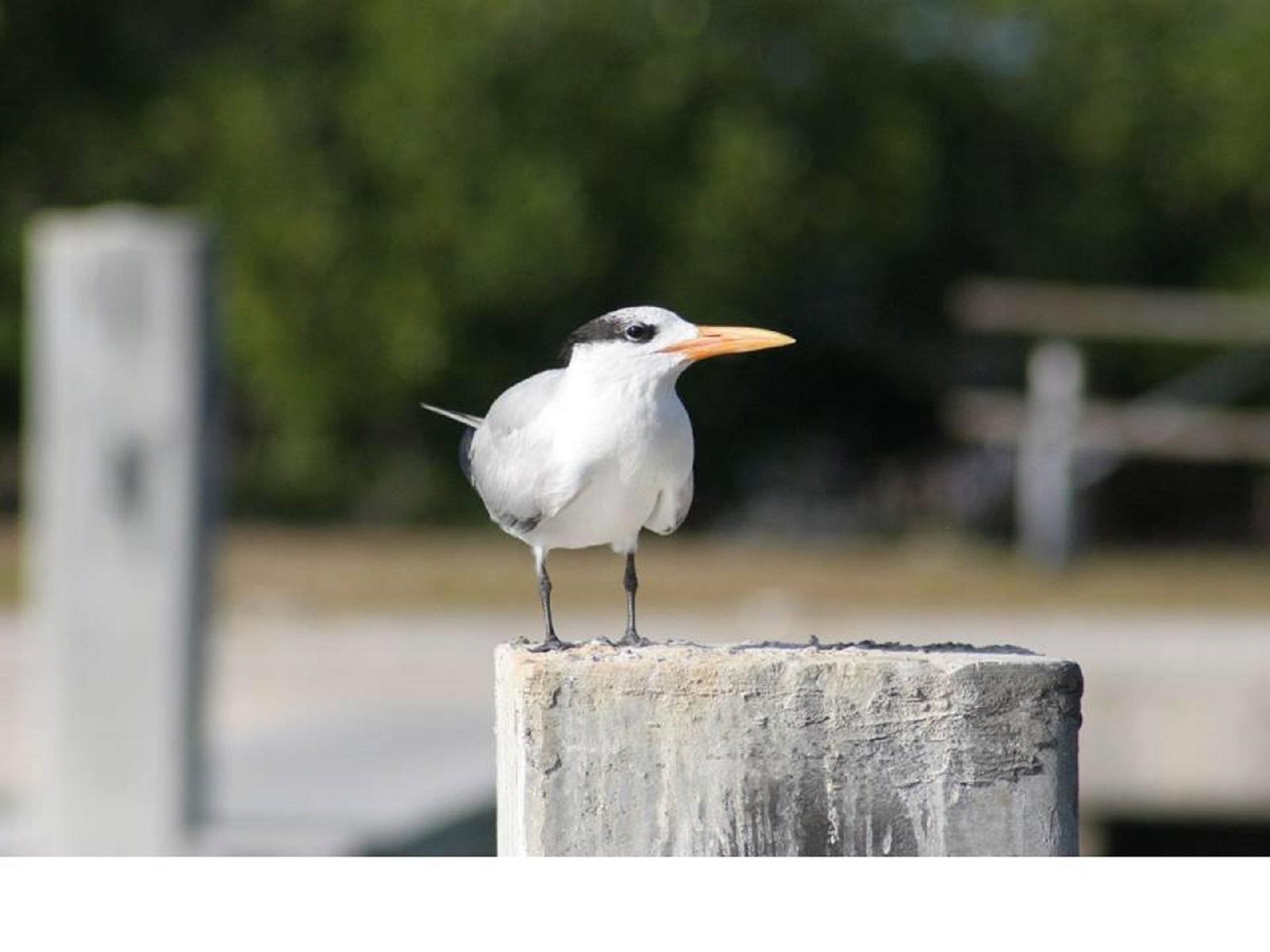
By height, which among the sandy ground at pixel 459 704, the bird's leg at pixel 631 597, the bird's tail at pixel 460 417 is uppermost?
→ the bird's tail at pixel 460 417

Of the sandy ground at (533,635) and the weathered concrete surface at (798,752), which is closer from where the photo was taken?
the weathered concrete surface at (798,752)

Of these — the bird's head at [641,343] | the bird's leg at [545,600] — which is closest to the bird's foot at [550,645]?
the bird's leg at [545,600]

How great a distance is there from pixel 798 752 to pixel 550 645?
0.39m

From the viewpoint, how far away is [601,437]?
9.92 ft

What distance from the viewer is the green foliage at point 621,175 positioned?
2020 centimetres

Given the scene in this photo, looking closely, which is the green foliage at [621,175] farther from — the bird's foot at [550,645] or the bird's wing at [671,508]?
the bird's wing at [671,508]

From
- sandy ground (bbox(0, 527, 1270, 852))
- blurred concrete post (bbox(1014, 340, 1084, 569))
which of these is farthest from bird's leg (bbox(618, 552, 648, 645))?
blurred concrete post (bbox(1014, 340, 1084, 569))

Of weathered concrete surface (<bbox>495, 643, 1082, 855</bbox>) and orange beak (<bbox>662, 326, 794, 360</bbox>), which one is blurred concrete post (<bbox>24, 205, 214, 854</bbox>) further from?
orange beak (<bbox>662, 326, 794, 360</bbox>)

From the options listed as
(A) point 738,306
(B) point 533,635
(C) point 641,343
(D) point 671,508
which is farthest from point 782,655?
(A) point 738,306

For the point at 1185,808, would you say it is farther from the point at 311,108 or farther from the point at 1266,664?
the point at 311,108

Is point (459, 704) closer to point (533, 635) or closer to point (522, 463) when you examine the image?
point (533, 635)

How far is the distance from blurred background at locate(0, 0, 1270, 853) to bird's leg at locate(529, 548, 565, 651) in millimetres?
7310

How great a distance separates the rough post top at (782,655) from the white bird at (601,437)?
15 centimetres

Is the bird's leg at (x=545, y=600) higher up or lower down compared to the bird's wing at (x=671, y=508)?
lower down
